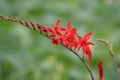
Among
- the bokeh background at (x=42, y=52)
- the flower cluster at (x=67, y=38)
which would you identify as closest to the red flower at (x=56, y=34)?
the flower cluster at (x=67, y=38)

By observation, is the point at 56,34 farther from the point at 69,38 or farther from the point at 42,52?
the point at 42,52

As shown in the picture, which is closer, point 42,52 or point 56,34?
point 56,34

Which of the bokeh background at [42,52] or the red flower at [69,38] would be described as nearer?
the red flower at [69,38]

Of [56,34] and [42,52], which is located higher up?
[42,52]

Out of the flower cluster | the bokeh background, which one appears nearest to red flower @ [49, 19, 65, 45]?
A: the flower cluster

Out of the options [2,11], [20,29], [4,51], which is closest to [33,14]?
[2,11]

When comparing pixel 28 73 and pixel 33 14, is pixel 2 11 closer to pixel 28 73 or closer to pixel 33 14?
pixel 33 14

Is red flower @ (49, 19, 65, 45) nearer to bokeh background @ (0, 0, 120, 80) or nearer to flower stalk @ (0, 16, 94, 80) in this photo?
flower stalk @ (0, 16, 94, 80)

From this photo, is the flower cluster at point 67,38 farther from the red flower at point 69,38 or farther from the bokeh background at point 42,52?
the bokeh background at point 42,52

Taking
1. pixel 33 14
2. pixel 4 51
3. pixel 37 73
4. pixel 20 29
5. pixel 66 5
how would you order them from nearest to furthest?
pixel 37 73
pixel 4 51
pixel 20 29
pixel 33 14
pixel 66 5

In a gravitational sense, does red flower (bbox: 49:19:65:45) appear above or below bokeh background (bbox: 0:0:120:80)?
below

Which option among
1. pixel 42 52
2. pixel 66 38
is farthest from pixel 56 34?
pixel 42 52
